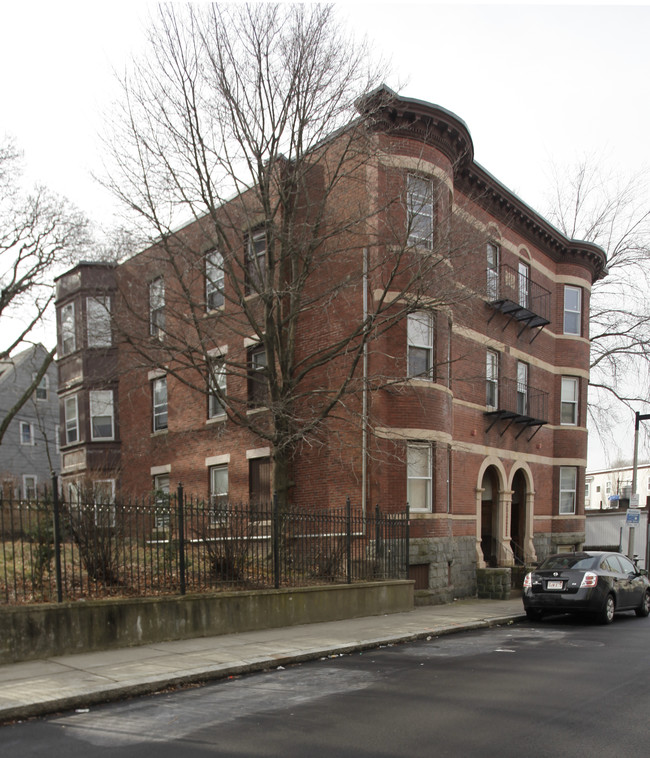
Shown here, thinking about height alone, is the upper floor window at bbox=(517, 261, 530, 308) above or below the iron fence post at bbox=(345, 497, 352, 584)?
above

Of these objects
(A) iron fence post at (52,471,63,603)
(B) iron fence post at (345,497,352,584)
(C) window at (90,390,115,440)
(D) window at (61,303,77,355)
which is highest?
(D) window at (61,303,77,355)

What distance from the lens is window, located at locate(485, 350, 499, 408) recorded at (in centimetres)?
2253

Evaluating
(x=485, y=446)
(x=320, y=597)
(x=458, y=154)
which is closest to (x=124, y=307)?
(x=320, y=597)

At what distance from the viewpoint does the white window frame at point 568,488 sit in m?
26.4

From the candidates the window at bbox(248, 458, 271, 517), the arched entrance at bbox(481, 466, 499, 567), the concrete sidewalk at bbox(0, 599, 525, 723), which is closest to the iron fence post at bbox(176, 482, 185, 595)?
the concrete sidewalk at bbox(0, 599, 525, 723)

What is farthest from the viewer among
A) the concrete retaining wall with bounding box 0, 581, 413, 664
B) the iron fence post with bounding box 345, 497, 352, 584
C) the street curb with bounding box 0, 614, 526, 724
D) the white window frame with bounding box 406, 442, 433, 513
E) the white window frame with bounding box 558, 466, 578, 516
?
the white window frame with bounding box 558, 466, 578, 516

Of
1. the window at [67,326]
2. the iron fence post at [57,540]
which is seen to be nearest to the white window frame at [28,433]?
the window at [67,326]

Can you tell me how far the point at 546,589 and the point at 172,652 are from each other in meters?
8.26

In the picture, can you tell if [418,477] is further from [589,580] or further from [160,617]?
[160,617]

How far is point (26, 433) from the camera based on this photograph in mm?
40438

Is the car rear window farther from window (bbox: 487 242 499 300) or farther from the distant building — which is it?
the distant building

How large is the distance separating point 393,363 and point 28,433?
2949 cm

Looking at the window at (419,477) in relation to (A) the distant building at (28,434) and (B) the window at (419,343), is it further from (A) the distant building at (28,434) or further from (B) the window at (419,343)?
(A) the distant building at (28,434)

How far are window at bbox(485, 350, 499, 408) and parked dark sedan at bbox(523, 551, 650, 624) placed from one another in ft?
25.2
